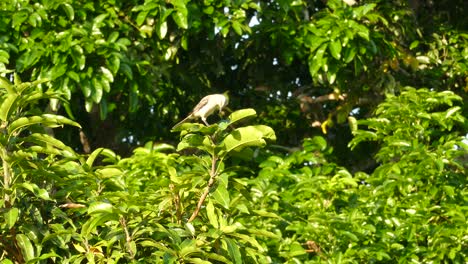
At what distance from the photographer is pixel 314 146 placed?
7.64 metres

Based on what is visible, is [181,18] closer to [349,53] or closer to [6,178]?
[349,53]

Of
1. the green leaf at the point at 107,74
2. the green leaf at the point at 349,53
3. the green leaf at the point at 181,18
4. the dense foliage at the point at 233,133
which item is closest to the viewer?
the dense foliage at the point at 233,133

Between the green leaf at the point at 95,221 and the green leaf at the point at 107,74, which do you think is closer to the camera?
the green leaf at the point at 95,221

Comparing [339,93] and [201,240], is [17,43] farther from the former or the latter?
[201,240]

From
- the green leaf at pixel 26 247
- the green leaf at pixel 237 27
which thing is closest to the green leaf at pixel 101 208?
the green leaf at pixel 26 247

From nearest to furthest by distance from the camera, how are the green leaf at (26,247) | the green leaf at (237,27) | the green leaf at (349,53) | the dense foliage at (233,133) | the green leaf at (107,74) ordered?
1. the green leaf at (26,247)
2. the dense foliage at (233,133)
3. the green leaf at (107,74)
4. the green leaf at (237,27)
5. the green leaf at (349,53)

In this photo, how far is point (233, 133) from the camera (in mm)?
3951

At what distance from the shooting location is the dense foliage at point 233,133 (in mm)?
4043

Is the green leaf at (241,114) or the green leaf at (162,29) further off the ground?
the green leaf at (241,114)

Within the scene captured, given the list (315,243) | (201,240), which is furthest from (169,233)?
(315,243)

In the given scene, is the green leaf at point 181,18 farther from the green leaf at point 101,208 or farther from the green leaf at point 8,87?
the green leaf at point 101,208

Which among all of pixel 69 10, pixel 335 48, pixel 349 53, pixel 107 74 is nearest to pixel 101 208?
pixel 107 74

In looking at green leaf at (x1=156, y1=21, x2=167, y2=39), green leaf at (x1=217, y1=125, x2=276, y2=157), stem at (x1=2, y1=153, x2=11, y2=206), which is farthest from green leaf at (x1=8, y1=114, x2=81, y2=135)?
green leaf at (x1=156, y1=21, x2=167, y2=39)

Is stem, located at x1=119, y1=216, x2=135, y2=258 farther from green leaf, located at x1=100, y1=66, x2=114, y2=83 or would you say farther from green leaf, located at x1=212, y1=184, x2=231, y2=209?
green leaf, located at x1=100, y1=66, x2=114, y2=83
